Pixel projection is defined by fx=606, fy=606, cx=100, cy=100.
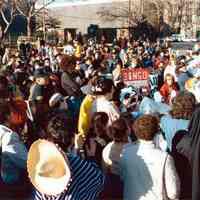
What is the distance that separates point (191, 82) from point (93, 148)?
4.17 m

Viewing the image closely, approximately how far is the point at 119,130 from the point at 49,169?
1464mm

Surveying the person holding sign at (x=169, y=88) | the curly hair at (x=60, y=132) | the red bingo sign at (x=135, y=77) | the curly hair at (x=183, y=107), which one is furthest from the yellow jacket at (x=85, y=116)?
the red bingo sign at (x=135, y=77)

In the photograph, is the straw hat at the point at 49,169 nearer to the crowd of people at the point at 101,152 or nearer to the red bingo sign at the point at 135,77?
the crowd of people at the point at 101,152

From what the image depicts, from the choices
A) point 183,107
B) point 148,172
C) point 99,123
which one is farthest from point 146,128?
point 99,123

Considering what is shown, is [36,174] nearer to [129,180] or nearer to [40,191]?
[40,191]

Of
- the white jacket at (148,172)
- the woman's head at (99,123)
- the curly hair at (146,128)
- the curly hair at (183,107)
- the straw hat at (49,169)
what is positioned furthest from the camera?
the woman's head at (99,123)

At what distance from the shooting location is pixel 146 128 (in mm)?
4926

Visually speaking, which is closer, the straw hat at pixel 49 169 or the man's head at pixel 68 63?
the straw hat at pixel 49 169

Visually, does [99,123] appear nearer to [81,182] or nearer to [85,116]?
[85,116]

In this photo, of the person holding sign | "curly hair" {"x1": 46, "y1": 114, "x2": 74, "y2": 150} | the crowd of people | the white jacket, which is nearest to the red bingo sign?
the person holding sign

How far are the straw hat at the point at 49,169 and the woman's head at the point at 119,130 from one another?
1362mm

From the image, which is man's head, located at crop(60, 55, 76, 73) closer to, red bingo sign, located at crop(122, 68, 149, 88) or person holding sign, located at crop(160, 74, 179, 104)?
person holding sign, located at crop(160, 74, 179, 104)

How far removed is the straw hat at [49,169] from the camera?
4.03 metres

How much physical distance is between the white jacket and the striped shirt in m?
0.66
